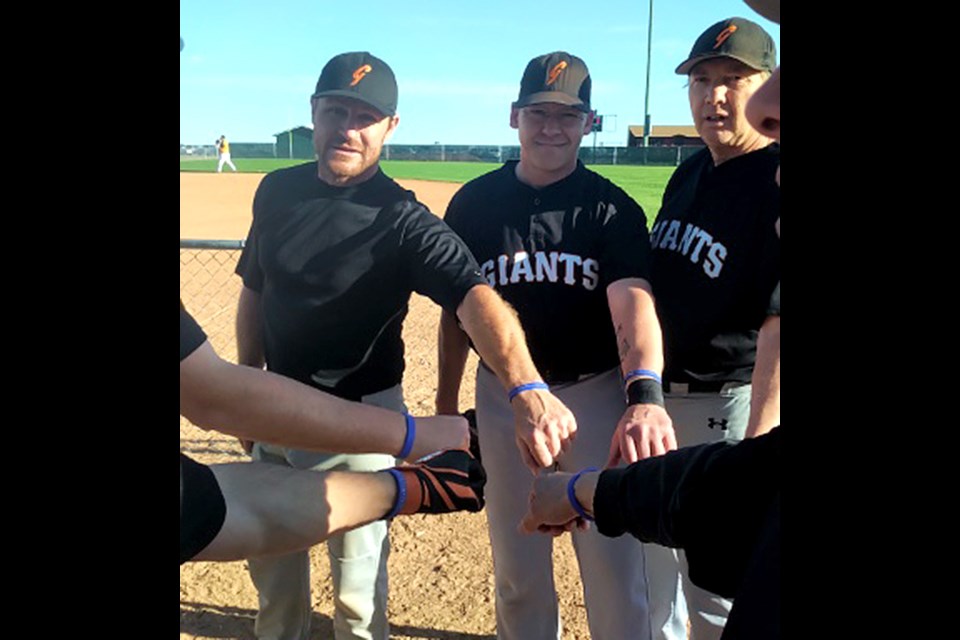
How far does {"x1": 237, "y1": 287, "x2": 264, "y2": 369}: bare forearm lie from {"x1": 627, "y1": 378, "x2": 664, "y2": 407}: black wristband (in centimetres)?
145

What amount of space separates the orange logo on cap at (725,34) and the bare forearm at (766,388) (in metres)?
0.92

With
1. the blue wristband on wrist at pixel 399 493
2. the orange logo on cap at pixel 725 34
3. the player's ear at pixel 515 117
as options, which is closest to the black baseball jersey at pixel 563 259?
the player's ear at pixel 515 117

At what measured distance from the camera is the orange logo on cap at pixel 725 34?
224 centimetres

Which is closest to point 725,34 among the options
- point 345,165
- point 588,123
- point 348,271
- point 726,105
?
point 726,105

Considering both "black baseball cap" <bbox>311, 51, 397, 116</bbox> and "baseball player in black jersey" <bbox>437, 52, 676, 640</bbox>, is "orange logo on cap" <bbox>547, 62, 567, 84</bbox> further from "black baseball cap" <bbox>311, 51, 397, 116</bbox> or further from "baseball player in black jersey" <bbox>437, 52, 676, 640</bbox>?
"black baseball cap" <bbox>311, 51, 397, 116</bbox>
